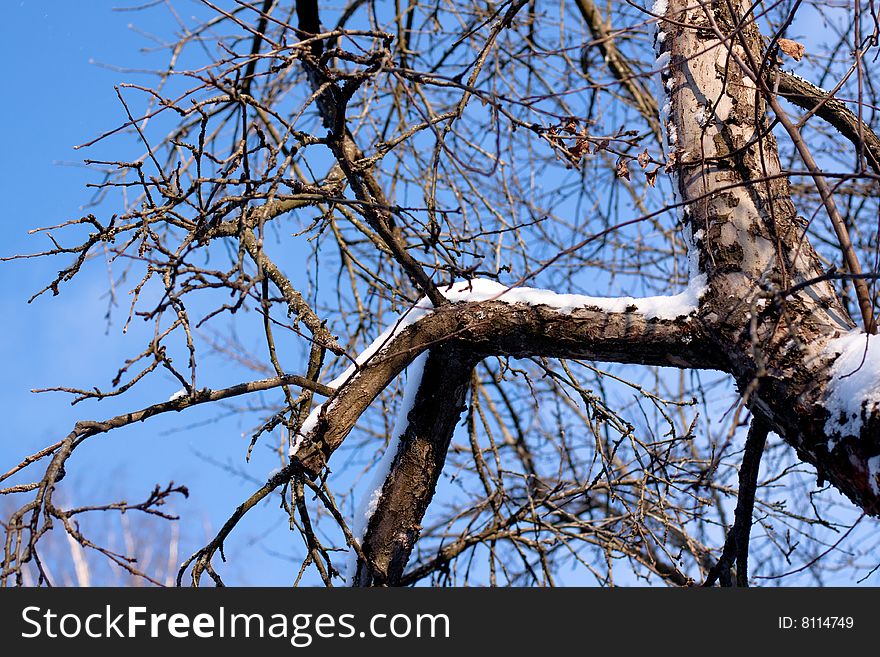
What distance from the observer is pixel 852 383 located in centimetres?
205

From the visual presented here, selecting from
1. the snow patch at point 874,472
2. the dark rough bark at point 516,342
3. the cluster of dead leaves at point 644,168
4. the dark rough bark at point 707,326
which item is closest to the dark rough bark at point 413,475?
the dark rough bark at point 707,326

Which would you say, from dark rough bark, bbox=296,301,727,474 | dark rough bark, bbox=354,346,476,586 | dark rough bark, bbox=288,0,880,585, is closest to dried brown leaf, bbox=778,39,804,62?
dark rough bark, bbox=288,0,880,585

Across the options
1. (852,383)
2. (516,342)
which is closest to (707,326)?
(852,383)

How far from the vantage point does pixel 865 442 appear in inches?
77.7

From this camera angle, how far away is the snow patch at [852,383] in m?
1.98

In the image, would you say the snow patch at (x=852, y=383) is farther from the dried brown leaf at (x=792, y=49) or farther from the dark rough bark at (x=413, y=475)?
the dark rough bark at (x=413, y=475)

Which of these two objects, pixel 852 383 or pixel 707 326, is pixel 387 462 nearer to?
pixel 707 326

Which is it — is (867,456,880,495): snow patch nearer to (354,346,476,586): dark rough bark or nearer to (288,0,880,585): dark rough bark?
(288,0,880,585): dark rough bark

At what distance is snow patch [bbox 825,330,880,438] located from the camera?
198 cm

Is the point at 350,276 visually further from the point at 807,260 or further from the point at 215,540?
the point at 807,260

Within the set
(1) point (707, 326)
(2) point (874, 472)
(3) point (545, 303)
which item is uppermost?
(3) point (545, 303)

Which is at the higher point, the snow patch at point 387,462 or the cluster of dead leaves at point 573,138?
the cluster of dead leaves at point 573,138

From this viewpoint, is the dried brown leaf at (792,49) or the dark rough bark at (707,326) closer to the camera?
the dark rough bark at (707,326)

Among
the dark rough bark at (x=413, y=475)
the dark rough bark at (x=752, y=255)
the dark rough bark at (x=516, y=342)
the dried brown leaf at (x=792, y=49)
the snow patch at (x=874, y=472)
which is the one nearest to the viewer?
the snow patch at (x=874, y=472)
